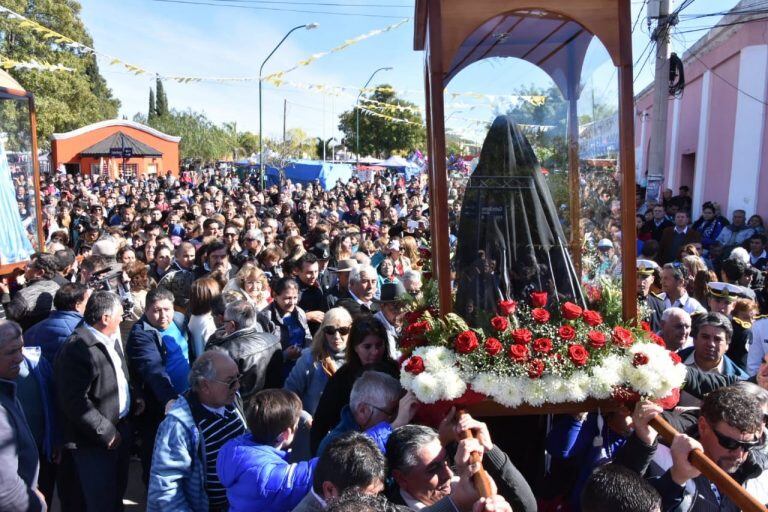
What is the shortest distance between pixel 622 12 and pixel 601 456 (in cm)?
222

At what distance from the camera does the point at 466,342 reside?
3.11m

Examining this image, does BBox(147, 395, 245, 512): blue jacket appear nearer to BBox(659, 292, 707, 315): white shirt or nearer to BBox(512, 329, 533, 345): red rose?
BBox(512, 329, 533, 345): red rose

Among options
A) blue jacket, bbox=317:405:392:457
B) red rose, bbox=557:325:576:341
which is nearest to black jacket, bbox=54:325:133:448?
blue jacket, bbox=317:405:392:457

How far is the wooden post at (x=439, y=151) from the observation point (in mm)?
3410

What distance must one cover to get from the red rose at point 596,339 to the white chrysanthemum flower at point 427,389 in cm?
74

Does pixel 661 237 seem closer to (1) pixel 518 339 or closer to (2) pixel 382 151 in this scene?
(1) pixel 518 339

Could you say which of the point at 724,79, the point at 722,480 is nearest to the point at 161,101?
the point at 724,79

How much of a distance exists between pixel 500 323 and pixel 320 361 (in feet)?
5.18

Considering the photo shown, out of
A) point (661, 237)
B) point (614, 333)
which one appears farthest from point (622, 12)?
point (661, 237)

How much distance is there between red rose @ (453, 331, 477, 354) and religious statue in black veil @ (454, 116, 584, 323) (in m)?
0.53

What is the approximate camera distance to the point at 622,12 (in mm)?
3338

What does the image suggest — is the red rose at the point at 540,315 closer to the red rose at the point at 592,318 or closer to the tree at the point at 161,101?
the red rose at the point at 592,318

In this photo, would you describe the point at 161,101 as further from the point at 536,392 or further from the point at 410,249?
the point at 536,392

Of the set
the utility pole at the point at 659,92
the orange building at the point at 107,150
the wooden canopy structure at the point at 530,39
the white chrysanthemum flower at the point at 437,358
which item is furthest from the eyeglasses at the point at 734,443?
the orange building at the point at 107,150
